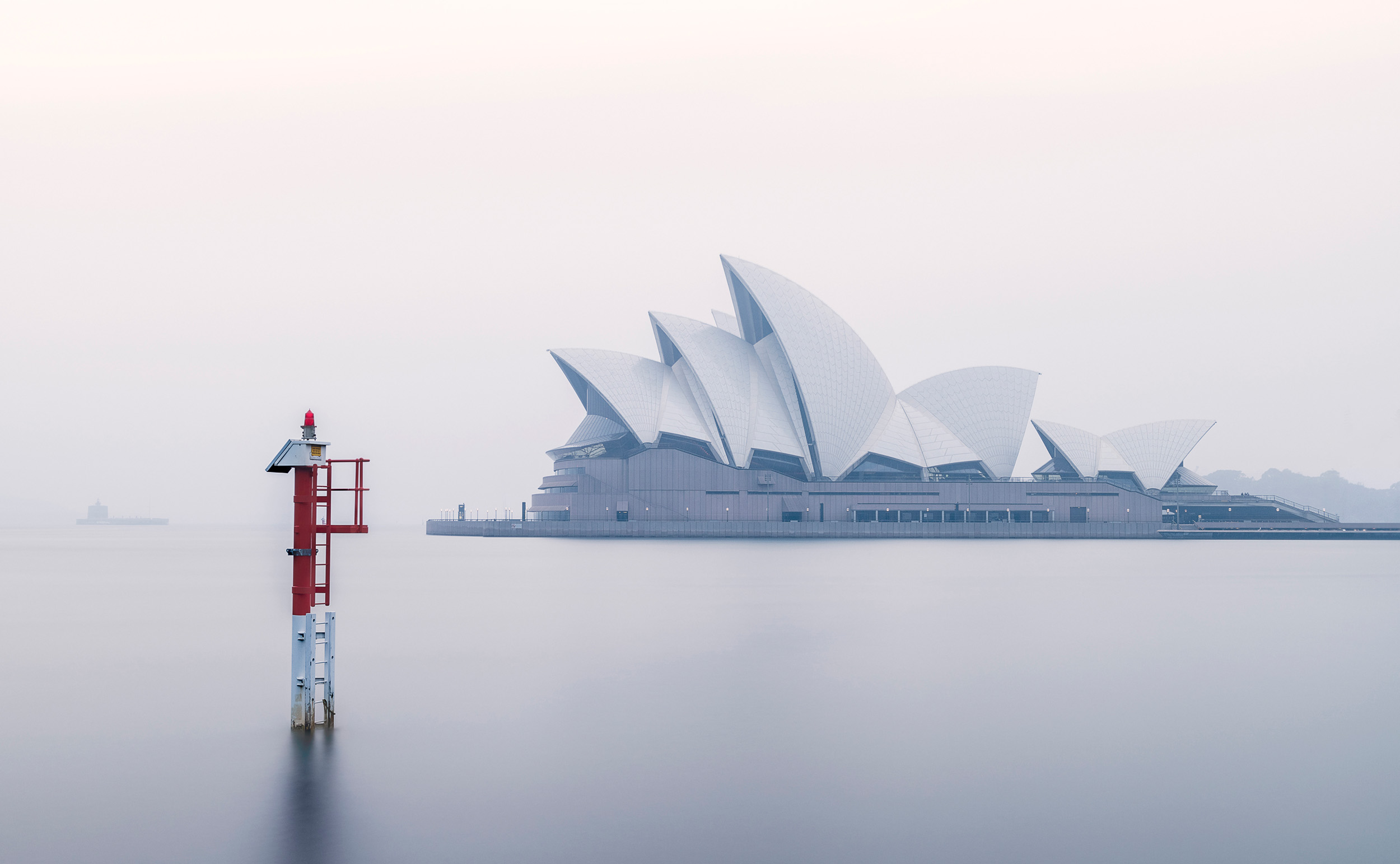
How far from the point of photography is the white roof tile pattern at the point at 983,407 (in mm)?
76125

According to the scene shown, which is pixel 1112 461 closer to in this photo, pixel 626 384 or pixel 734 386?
pixel 734 386

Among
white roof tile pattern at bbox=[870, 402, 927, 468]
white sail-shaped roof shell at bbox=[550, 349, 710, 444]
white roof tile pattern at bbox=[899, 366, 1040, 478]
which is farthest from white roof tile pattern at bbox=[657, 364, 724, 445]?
white roof tile pattern at bbox=[899, 366, 1040, 478]

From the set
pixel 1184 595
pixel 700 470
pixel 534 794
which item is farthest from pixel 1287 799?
pixel 700 470

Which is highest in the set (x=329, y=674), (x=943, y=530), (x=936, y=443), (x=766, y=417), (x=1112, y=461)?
(x=766, y=417)

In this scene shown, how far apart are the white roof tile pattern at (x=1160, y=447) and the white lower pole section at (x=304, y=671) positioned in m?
79.3

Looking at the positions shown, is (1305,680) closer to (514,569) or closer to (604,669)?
(604,669)

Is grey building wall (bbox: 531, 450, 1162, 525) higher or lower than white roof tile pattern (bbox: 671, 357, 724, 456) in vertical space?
lower

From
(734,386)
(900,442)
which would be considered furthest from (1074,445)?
(734,386)

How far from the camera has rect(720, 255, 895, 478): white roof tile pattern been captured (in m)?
66.0

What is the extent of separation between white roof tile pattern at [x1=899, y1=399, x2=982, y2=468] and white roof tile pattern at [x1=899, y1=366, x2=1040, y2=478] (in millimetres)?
984

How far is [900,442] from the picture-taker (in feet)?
242

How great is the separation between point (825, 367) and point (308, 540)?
5873 cm

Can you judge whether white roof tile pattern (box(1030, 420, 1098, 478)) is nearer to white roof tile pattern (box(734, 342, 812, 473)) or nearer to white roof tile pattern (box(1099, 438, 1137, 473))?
white roof tile pattern (box(1099, 438, 1137, 473))

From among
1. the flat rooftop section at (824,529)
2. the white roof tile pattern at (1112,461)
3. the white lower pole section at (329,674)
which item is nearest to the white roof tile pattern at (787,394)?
the flat rooftop section at (824,529)
